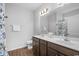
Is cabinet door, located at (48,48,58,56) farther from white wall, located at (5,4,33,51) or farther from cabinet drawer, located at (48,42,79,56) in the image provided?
white wall, located at (5,4,33,51)

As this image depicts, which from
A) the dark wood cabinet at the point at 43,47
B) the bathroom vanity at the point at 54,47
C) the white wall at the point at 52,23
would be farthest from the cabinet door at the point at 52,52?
the white wall at the point at 52,23

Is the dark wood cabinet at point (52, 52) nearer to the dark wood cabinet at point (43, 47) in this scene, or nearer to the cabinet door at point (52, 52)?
the cabinet door at point (52, 52)

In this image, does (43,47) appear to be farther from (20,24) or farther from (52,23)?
(20,24)

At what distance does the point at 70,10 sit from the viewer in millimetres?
1312

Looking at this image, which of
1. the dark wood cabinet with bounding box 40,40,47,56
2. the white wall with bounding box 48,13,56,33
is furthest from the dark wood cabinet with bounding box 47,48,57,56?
the white wall with bounding box 48,13,56,33

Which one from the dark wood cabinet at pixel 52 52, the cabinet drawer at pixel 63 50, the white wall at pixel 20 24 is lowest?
the dark wood cabinet at pixel 52 52

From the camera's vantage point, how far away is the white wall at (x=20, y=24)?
3.86 feet

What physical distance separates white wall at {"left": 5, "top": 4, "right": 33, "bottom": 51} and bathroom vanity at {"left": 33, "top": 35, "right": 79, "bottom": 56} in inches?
9.0

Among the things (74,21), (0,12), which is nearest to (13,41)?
(0,12)

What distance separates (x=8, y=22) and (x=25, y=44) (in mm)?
509

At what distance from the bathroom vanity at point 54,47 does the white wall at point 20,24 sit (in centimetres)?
23

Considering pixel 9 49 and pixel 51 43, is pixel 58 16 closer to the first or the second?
pixel 51 43

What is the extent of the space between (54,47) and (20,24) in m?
0.74

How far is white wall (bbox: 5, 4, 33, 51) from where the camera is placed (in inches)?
46.4
